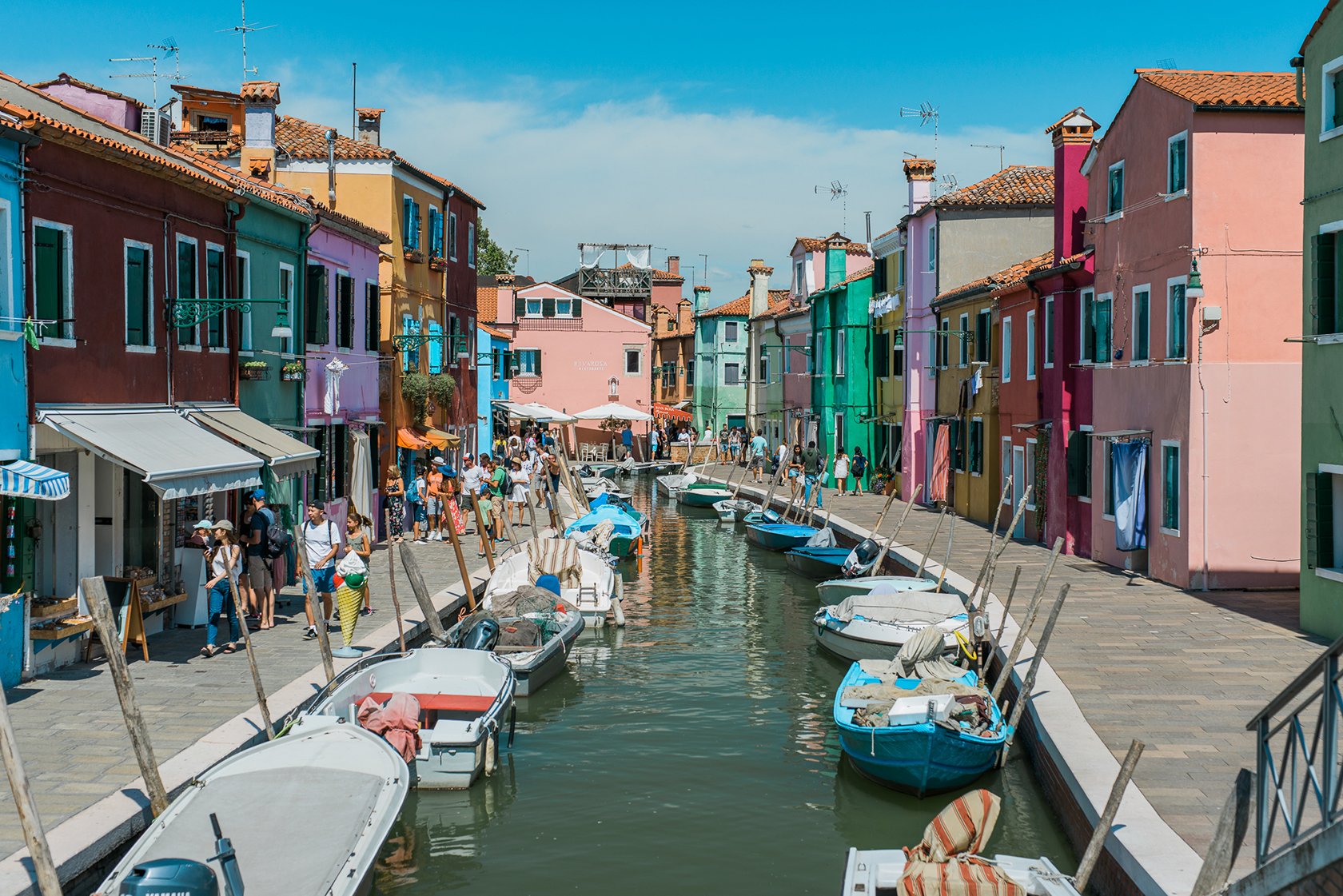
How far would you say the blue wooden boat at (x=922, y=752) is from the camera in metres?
13.1

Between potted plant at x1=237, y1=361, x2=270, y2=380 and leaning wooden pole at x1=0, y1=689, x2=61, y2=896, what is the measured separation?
12.9 metres

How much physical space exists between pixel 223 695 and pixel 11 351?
4.34m

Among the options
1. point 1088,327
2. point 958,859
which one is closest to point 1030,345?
point 1088,327

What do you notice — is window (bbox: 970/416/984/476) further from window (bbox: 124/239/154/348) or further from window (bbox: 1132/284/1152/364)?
window (bbox: 124/239/154/348)

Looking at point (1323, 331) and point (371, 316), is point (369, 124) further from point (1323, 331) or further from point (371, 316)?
point (1323, 331)

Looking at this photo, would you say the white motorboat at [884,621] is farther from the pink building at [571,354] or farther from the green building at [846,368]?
the pink building at [571,354]

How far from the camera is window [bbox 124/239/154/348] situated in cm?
1697

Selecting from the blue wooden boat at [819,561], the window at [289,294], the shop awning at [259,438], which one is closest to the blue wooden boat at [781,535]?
the blue wooden boat at [819,561]

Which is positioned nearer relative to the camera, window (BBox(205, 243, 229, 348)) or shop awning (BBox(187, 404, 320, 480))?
shop awning (BBox(187, 404, 320, 480))

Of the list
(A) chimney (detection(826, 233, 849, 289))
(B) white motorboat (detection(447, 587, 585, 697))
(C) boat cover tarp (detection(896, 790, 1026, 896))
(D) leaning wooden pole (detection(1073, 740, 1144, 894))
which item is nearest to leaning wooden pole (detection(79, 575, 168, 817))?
(C) boat cover tarp (detection(896, 790, 1026, 896))

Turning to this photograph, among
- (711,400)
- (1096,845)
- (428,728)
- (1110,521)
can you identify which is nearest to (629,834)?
(428,728)

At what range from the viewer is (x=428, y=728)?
14141mm

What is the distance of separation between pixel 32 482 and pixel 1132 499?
17.6m

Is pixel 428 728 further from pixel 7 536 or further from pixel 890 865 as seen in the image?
pixel 890 865
